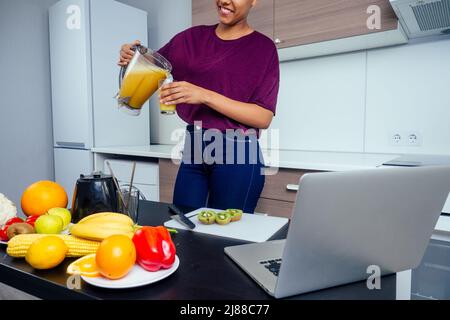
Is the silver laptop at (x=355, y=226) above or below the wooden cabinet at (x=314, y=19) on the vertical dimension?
below

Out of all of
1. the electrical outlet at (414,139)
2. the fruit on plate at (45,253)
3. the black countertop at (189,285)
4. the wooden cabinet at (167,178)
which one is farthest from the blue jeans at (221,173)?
the electrical outlet at (414,139)

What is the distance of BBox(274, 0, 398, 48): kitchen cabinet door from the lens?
1.49 meters

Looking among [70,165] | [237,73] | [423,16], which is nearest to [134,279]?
[237,73]

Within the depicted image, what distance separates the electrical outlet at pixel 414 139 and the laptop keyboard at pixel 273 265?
1.53m

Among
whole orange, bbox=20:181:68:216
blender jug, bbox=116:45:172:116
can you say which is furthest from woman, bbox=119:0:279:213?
whole orange, bbox=20:181:68:216

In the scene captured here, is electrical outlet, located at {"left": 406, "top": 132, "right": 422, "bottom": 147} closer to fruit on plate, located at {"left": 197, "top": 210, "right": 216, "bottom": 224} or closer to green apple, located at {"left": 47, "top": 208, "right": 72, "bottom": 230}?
fruit on plate, located at {"left": 197, "top": 210, "right": 216, "bottom": 224}

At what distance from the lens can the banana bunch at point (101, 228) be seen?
584mm

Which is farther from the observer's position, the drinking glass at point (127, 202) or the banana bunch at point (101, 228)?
the drinking glass at point (127, 202)

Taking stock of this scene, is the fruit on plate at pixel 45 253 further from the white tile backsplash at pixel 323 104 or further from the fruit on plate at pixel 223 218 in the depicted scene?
the white tile backsplash at pixel 323 104

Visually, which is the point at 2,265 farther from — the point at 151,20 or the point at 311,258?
the point at 151,20

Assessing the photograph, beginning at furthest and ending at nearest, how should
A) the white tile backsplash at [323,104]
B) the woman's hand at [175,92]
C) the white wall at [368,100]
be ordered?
the white tile backsplash at [323,104] < the white wall at [368,100] < the woman's hand at [175,92]

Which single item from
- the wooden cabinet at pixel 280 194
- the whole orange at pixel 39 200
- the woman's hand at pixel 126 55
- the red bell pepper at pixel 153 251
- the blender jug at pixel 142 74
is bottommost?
the wooden cabinet at pixel 280 194
